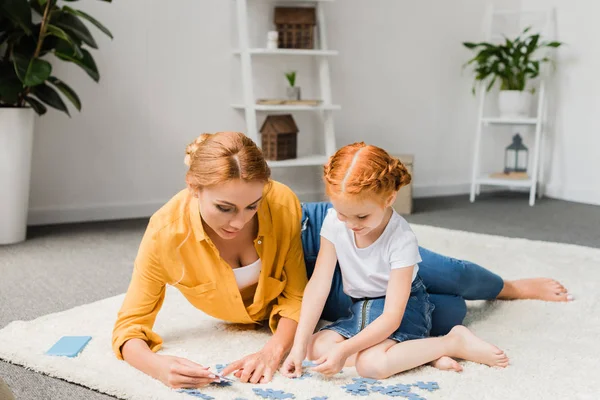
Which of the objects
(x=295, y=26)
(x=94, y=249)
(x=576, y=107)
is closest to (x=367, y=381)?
(x=94, y=249)

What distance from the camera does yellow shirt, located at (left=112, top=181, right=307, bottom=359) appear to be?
162 cm

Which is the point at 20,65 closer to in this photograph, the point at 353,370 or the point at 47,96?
the point at 47,96

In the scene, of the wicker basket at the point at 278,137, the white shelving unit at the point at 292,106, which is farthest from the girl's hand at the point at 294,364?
the wicker basket at the point at 278,137

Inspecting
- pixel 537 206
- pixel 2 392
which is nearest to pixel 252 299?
pixel 2 392

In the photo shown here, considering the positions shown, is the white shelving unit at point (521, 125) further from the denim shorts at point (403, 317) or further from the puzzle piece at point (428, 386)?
the puzzle piece at point (428, 386)

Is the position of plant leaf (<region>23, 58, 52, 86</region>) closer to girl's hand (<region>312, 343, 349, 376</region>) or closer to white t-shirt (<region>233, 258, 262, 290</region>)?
white t-shirt (<region>233, 258, 262, 290</region>)

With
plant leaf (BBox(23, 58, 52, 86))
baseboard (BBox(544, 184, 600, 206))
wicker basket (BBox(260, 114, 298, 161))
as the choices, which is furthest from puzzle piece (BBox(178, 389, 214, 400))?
baseboard (BBox(544, 184, 600, 206))

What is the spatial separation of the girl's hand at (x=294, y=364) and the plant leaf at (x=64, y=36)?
1.76 m

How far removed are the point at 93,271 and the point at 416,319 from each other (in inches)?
50.2

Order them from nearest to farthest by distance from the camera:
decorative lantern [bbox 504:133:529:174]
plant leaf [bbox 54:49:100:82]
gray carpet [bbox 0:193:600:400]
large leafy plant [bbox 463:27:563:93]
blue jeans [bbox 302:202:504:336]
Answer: blue jeans [bbox 302:202:504:336], gray carpet [bbox 0:193:600:400], plant leaf [bbox 54:49:100:82], large leafy plant [bbox 463:27:563:93], decorative lantern [bbox 504:133:529:174]

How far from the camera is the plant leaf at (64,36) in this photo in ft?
9.18

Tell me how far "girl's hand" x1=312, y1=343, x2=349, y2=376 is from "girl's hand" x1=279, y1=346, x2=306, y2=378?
0.06 m

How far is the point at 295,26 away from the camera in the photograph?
3795 millimetres

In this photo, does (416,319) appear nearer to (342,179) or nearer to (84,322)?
(342,179)
